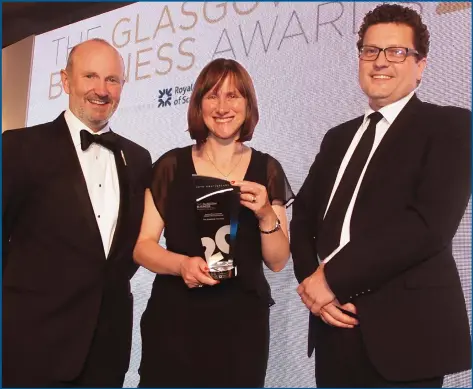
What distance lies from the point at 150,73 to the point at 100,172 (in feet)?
4.10

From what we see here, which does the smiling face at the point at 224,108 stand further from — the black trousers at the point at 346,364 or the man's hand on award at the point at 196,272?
the black trousers at the point at 346,364

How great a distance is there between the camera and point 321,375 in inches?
59.0

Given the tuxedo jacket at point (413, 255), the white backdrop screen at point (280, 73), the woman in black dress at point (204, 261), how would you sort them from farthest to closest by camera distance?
the white backdrop screen at point (280, 73) → the woman in black dress at point (204, 261) → the tuxedo jacket at point (413, 255)

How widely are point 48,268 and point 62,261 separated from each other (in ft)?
0.15

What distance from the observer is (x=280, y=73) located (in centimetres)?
240

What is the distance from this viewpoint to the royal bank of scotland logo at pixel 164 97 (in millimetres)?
2752

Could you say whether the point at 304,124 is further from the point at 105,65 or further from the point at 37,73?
the point at 37,73

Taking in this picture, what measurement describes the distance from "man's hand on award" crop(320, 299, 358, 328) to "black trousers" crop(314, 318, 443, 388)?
0.08 ft

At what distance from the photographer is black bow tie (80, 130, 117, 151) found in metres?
1.70

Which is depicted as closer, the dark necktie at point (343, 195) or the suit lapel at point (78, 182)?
the dark necktie at point (343, 195)

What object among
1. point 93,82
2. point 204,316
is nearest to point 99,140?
point 93,82

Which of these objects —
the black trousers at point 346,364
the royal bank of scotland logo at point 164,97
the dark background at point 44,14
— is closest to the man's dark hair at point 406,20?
the black trousers at point 346,364

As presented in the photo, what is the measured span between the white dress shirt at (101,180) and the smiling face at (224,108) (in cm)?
37

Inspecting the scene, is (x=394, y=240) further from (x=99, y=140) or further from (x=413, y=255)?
(x=99, y=140)
